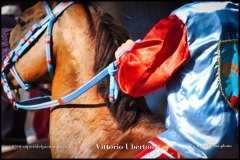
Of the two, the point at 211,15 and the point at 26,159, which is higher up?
the point at 211,15

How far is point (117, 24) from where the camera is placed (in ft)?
4.52

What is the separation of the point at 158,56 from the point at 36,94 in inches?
84.9

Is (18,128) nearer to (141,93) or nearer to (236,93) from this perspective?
(141,93)

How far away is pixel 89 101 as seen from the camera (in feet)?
4.41

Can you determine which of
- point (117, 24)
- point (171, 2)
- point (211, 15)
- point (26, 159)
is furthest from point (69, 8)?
point (26, 159)

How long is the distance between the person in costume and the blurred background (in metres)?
0.25

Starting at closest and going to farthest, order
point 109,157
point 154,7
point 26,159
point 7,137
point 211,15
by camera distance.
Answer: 1. point 211,15
2. point 109,157
3. point 154,7
4. point 26,159
5. point 7,137

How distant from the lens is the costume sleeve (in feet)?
3.51

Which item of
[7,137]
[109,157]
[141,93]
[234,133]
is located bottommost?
[7,137]

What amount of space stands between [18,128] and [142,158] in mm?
2376

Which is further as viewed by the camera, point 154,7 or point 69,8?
point 154,7

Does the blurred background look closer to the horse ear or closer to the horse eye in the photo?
the horse ear

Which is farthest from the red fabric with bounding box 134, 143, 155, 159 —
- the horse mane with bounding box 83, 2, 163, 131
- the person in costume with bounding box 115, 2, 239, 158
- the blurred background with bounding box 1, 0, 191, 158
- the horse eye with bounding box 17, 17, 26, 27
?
the horse eye with bounding box 17, 17, 26, 27

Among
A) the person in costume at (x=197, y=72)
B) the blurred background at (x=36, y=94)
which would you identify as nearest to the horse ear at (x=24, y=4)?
the blurred background at (x=36, y=94)
